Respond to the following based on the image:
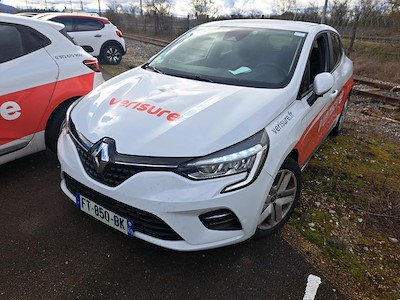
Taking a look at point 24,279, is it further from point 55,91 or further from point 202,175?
point 55,91

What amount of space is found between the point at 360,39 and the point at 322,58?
18691 millimetres

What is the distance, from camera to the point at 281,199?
8.33ft

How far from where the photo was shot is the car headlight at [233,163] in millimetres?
1942

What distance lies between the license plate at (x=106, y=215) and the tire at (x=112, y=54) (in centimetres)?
903

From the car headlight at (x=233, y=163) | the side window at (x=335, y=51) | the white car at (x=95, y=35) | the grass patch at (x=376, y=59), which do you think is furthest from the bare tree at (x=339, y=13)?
the car headlight at (x=233, y=163)

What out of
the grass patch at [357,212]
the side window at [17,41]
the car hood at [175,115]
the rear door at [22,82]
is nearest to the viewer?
the car hood at [175,115]

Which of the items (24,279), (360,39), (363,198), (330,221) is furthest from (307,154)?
(360,39)

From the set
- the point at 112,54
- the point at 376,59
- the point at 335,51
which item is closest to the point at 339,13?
the point at 376,59

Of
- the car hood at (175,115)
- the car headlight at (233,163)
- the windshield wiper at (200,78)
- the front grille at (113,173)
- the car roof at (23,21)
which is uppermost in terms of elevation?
the car roof at (23,21)

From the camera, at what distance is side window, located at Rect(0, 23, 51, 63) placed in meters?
3.10

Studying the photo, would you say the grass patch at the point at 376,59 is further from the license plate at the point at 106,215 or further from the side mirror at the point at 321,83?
the license plate at the point at 106,215

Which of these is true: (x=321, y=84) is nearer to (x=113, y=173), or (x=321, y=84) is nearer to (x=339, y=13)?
(x=113, y=173)

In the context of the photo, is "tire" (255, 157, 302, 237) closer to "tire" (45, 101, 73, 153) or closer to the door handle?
the door handle

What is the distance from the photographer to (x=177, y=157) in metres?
1.95
